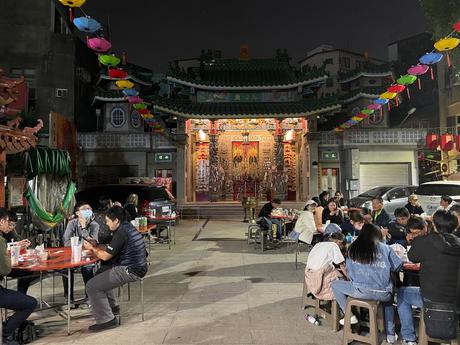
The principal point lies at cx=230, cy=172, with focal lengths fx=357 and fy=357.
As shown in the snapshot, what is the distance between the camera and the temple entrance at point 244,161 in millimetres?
20938

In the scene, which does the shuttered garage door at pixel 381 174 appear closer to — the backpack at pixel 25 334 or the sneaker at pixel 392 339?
the sneaker at pixel 392 339

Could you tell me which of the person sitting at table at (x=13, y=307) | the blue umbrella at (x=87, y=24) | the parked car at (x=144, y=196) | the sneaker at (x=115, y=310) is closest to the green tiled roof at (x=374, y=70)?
the parked car at (x=144, y=196)

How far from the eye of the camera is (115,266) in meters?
4.83

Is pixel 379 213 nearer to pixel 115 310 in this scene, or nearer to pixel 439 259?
pixel 439 259

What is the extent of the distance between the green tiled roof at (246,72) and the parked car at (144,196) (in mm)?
9557

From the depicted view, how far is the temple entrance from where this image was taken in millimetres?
20938

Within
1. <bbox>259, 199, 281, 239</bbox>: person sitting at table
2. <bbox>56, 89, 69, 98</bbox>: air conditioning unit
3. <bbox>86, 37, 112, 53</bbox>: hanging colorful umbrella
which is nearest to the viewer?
<bbox>86, 37, 112, 53</bbox>: hanging colorful umbrella

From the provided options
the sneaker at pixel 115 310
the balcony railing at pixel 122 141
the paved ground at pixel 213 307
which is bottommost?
the paved ground at pixel 213 307

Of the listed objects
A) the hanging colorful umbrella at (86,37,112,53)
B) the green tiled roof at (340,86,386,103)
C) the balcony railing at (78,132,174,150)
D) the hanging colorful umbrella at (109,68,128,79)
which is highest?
the green tiled roof at (340,86,386,103)

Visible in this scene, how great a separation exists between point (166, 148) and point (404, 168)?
14.4 metres

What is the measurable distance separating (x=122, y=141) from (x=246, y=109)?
7645mm

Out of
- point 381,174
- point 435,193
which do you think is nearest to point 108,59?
point 435,193

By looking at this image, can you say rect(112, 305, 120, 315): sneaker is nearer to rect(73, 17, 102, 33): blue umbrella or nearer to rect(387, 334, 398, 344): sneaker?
rect(387, 334, 398, 344): sneaker

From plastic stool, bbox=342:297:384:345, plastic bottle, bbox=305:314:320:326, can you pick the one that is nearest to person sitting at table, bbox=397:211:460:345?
plastic stool, bbox=342:297:384:345
